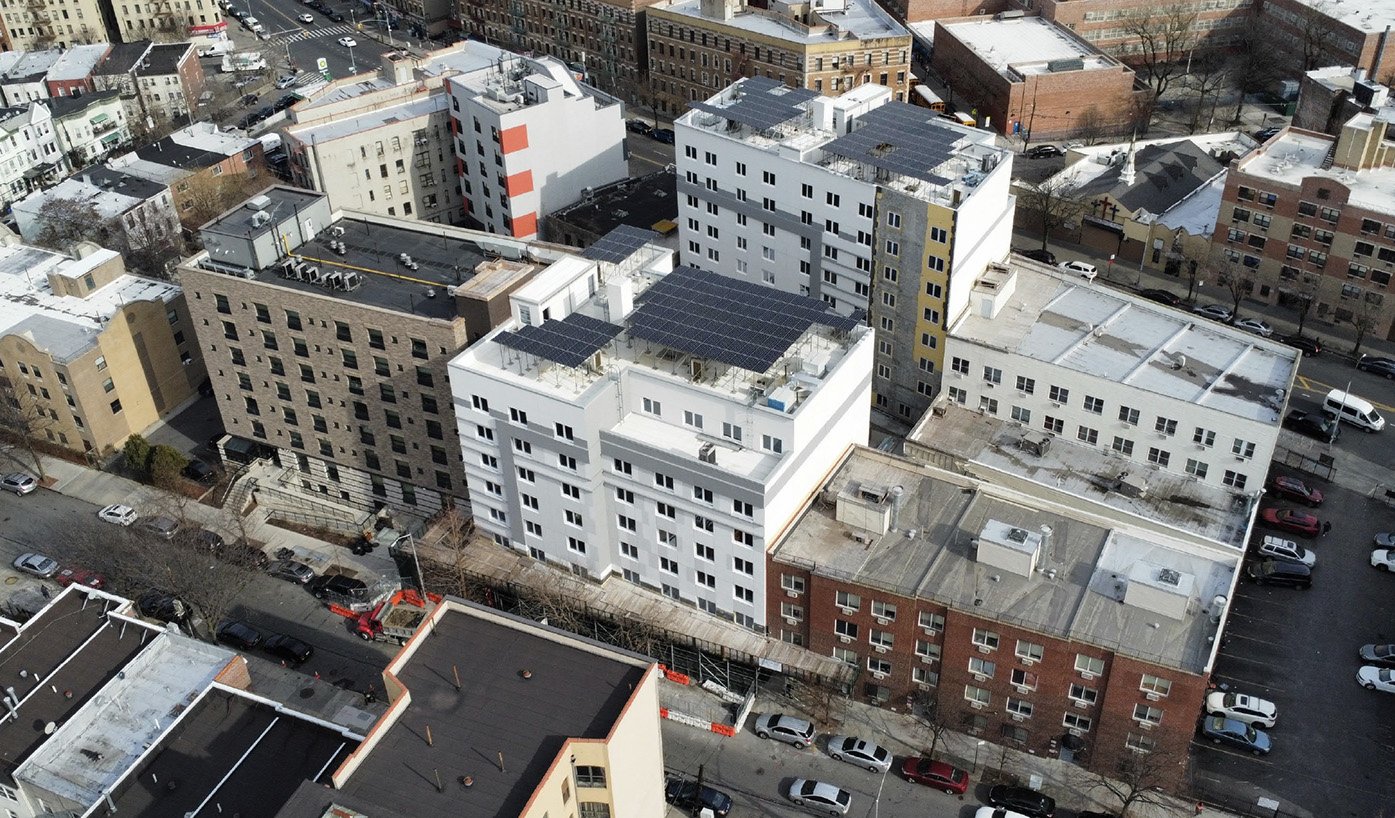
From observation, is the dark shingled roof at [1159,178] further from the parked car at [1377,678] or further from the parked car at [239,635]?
the parked car at [239,635]

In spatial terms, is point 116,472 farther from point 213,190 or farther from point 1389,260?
point 1389,260

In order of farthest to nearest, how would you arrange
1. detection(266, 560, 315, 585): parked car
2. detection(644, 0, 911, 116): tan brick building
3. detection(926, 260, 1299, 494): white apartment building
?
detection(644, 0, 911, 116): tan brick building → detection(266, 560, 315, 585): parked car → detection(926, 260, 1299, 494): white apartment building

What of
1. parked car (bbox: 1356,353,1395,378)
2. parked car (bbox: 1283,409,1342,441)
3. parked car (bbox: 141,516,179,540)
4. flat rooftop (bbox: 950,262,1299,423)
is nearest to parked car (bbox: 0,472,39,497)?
parked car (bbox: 141,516,179,540)

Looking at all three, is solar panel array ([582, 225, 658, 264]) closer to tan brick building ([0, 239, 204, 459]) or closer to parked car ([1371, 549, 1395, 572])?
tan brick building ([0, 239, 204, 459])

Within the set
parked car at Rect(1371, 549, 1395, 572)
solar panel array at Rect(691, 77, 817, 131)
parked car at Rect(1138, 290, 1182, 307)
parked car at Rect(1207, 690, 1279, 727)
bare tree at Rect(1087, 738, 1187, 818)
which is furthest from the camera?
parked car at Rect(1138, 290, 1182, 307)

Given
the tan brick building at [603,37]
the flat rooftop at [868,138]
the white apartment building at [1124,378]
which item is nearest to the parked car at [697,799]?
the white apartment building at [1124,378]

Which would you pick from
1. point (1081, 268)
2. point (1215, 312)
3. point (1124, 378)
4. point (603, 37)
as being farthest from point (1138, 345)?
point (603, 37)

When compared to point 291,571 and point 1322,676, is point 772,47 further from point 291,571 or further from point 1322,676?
point 1322,676
